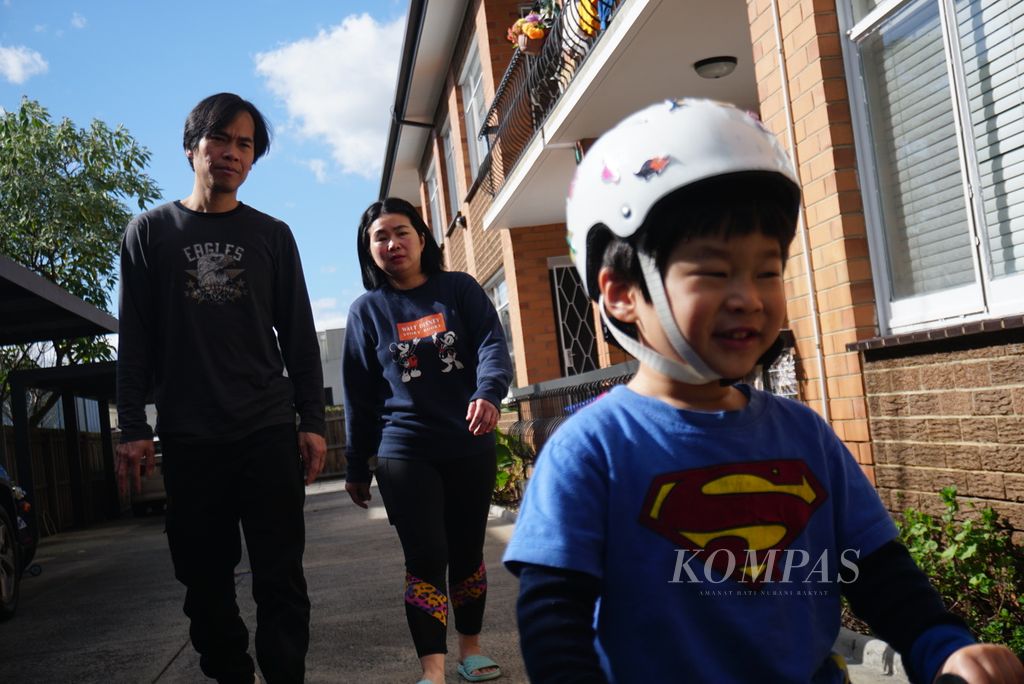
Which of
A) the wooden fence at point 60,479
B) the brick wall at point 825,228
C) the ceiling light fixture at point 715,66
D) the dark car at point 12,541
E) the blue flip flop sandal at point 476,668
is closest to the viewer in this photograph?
the blue flip flop sandal at point 476,668

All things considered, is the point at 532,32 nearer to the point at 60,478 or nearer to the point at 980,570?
the point at 980,570

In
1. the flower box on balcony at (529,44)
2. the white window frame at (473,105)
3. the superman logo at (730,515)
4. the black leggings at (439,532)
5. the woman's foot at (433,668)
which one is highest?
the white window frame at (473,105)

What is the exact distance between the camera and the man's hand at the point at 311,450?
4086 mm

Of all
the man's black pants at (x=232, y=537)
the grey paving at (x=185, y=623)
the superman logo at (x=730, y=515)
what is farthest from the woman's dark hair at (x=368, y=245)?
the superman logo at (x=730, y=515)

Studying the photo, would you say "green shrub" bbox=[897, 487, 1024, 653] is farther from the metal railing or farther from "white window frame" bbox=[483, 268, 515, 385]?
"white window frame" bbox=[483, 268, 515, 385]

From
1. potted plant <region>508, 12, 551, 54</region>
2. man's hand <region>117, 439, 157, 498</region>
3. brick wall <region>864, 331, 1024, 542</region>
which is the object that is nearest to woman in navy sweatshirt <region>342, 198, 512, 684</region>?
man's hand <region>117, 439, 157, 498</region>

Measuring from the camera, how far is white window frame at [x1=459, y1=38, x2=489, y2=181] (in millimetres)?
16516

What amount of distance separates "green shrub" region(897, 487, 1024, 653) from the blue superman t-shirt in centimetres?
272

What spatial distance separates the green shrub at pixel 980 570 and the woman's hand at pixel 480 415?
1874 mm

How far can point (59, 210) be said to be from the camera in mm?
21203

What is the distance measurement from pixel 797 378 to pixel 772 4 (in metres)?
2.12

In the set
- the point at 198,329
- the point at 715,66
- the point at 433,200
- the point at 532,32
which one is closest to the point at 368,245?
the point at 198,329

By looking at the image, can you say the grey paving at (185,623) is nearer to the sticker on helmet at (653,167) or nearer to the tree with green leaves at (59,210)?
the sticker on helmet at (653,167)

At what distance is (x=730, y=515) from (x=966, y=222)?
3.94 meters
